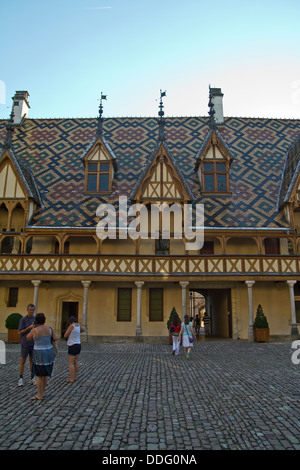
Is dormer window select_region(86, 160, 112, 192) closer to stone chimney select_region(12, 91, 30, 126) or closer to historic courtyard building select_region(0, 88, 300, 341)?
historic courtyard building select_region(0, 88, 300, 341)

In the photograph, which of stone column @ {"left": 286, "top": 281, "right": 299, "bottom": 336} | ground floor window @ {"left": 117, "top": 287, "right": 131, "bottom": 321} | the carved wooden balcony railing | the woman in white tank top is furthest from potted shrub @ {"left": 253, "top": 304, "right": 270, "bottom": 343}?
the woman in white tank top

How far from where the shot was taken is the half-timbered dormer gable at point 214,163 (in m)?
21.7

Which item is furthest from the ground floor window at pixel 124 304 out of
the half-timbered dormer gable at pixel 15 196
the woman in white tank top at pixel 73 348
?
the woman in white tank top at pixel 73 348

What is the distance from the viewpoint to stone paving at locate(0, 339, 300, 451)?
4703 mm

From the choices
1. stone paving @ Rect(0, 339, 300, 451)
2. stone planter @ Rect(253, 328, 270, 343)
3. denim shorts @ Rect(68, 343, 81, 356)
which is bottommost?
stone paving @ Rect(0, 339, 300, 451)

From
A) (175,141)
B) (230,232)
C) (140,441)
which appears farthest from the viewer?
(175,141)

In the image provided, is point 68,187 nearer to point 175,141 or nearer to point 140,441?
point 175,141

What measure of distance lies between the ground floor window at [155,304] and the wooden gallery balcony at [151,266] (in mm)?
2027

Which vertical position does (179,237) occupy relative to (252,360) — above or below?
above

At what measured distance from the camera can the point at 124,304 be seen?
20.0m

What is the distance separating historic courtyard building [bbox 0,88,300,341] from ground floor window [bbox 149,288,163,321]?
2.2 inches

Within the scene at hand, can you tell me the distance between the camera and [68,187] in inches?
869

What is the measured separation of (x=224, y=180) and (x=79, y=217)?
899cm
